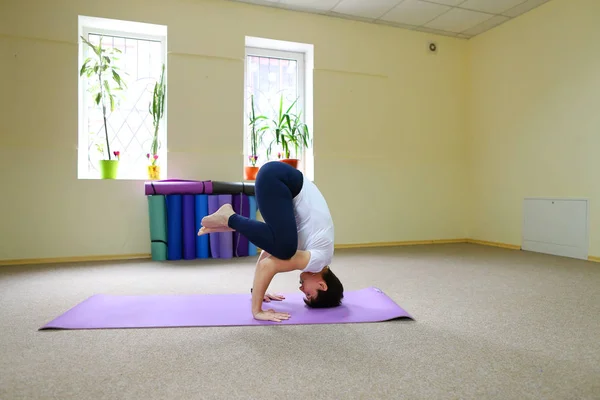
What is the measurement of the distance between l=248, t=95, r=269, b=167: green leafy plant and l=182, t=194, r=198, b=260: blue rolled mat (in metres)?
0.97

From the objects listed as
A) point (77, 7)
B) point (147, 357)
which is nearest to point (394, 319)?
point (147, 357)

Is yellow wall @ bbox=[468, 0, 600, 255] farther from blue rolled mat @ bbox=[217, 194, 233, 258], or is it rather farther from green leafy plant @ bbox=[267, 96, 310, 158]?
blue rolled mat @ bbox=[217, 194, 233, 258]

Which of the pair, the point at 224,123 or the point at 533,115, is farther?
the point at 533,115

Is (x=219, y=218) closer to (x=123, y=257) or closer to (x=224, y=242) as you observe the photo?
(x=224, y=242)

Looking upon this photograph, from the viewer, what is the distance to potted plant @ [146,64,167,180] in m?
3.98

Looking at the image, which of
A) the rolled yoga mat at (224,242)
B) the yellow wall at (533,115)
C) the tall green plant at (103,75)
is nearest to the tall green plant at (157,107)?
the tall green plant at (103,75)

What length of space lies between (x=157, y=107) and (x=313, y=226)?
105 inches

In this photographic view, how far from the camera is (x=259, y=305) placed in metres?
1.96

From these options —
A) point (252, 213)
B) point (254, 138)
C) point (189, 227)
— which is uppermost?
point (254, 138)

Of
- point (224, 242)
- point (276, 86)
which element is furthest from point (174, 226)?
point (276, 86)

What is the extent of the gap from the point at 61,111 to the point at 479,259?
4.10 meters

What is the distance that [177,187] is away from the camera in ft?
12.1

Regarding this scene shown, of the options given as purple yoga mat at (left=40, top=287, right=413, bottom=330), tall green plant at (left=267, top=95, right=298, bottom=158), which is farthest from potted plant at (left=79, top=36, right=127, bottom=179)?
purple yoga mat at (left=40, top=287, right=413, bottom=330)

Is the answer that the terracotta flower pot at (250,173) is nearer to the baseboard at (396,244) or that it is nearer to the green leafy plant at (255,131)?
the green leafy plant at (255,131)
